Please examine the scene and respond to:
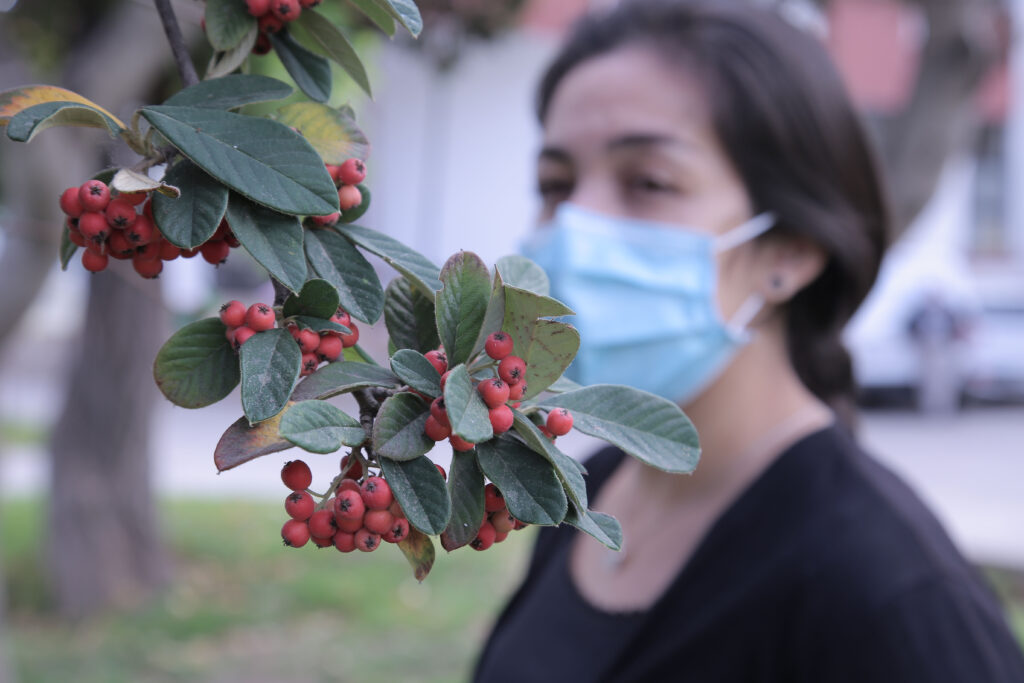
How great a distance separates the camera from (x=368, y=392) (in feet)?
1.75

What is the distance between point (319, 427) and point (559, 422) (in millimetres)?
135

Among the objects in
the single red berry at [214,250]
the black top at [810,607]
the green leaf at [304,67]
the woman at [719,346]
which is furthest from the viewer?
the woman at [719,346]

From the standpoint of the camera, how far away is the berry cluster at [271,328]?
0.52 meters

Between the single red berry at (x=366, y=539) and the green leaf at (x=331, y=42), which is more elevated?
the green leaf at (x=331, y=42)

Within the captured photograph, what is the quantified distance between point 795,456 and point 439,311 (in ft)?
4.07

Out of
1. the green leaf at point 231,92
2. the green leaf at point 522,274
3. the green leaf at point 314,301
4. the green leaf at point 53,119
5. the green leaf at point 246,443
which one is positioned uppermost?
the green leaf at point 231,92

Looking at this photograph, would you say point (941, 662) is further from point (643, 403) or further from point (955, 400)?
point (955, 400)

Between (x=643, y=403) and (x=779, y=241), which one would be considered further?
(x=779, y=241)

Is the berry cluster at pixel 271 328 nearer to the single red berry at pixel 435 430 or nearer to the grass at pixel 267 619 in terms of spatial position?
the single red berry at pixel 435 430

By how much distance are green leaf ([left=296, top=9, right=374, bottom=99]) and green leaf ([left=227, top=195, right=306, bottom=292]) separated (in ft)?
0.62

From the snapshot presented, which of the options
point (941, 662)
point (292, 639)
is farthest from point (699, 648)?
point (292, 639)

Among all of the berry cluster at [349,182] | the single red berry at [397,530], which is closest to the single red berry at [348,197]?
the berry cluster at [349,182]

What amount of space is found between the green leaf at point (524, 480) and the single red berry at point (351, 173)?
0.20 m

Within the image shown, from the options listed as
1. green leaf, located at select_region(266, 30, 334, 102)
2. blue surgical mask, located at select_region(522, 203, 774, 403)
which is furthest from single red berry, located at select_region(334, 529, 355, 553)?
blue surgical mask, located at select_region(522, 203, 774, 403)
